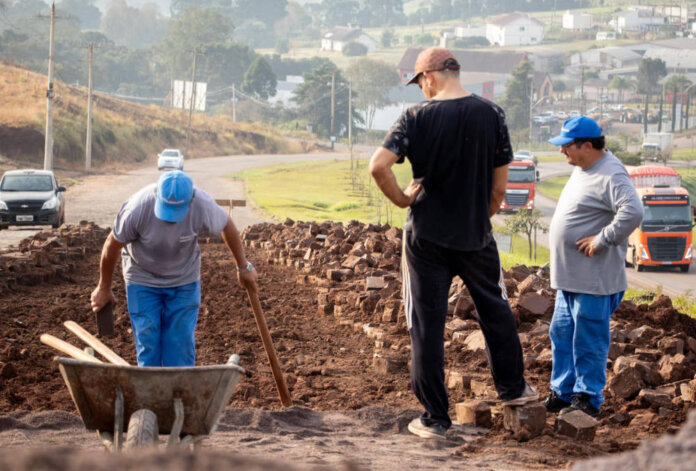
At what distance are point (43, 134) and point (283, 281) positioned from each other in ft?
150

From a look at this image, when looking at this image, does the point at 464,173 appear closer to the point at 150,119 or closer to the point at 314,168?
the point at 314,168

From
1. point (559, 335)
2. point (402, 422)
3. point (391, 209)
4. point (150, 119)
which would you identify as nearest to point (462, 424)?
point (402, 422)

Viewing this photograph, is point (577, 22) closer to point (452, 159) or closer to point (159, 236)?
point (452, 159)

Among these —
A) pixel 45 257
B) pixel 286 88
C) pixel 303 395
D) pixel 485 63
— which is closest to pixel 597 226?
pixel 303 395

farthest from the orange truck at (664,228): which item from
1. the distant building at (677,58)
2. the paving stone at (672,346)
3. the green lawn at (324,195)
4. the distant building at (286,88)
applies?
the distant building at (677,58)

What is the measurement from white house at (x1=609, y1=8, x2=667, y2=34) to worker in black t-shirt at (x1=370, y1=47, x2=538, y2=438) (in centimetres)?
19226

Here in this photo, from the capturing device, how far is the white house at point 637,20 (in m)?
189

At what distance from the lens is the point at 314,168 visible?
6281 centimetres

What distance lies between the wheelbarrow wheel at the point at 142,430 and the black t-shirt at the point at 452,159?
77.3 inches

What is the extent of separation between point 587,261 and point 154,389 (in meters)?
3.03

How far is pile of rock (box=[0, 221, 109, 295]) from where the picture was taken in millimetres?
13633

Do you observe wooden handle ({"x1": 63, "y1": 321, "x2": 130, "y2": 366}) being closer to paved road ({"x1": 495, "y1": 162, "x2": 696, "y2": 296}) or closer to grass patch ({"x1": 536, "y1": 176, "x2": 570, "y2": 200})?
paved road ({"x1": 495, "y1": 162, "x2": 696, "y2": 296})

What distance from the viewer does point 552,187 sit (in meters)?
61.3

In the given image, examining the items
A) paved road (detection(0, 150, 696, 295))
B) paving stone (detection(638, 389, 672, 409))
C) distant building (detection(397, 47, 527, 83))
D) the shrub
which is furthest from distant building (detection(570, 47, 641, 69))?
paving stone (detection(638, 389, 672, 409))
